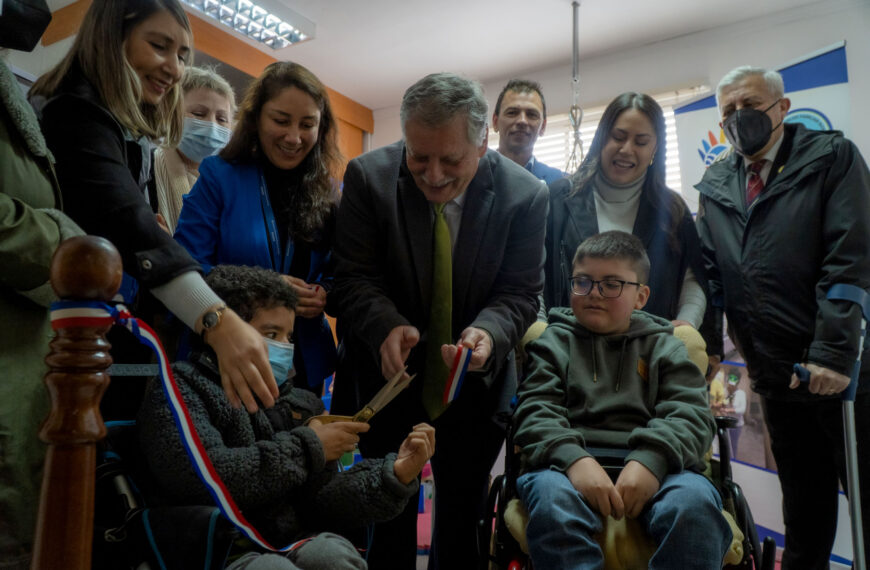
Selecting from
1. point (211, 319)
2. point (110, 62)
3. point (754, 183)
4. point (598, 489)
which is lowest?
point (598, 489)

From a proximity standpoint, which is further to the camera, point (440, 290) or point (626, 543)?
point (440, 290)

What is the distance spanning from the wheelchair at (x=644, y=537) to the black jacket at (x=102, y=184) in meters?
0.98

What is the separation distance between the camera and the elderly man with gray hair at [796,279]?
2.07 metres

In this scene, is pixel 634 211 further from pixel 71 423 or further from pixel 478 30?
pixel 478 30

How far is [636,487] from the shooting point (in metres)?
1.37

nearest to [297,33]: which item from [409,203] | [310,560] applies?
[409,203]

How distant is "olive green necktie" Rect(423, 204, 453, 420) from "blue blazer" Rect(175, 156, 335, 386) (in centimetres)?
38

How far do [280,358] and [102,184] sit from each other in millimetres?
547

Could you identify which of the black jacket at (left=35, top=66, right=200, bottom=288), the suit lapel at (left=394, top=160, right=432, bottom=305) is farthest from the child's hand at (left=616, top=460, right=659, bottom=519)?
the black jacket at (left=35, top=66, right=200, bottom=288)

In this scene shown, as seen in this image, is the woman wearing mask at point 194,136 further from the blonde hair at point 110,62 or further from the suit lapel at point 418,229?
the suit lapel at point 418,229

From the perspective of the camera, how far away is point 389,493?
1356 millimetres

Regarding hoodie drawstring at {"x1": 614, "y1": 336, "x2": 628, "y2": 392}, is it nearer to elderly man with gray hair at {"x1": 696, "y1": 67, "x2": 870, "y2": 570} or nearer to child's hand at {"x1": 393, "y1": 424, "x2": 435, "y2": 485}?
child's hand at {"x1": 393, "y1": 424, "x2": 435, "y2": 485}

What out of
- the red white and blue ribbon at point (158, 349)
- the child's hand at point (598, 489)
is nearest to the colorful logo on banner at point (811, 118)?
the child's hand at point (598, 489)

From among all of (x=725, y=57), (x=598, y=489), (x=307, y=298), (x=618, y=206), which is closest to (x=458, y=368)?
(x=598, y=489)
